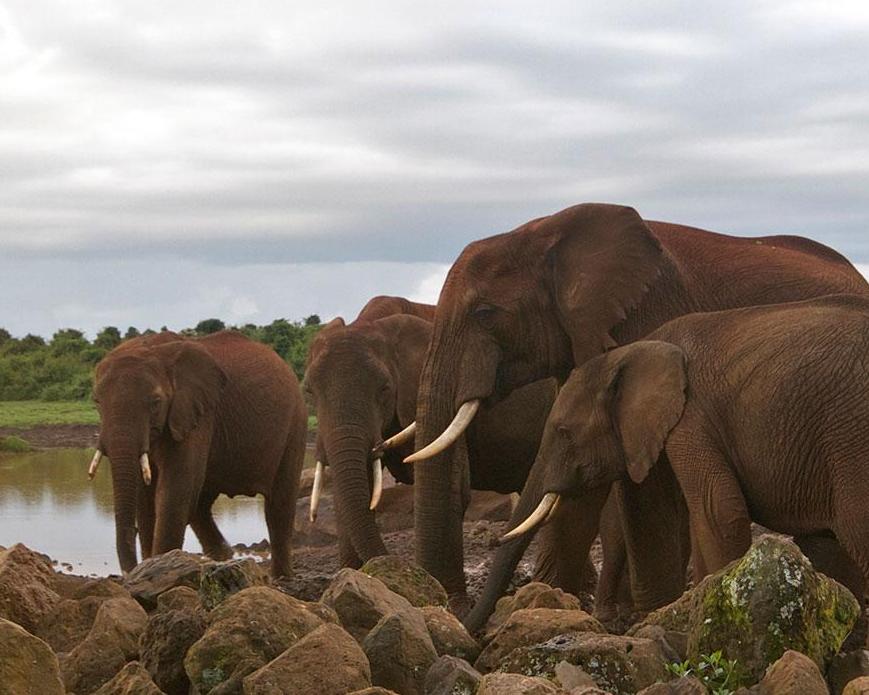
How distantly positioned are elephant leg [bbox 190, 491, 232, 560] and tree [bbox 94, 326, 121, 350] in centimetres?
3471

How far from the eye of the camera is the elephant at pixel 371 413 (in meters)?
10.4

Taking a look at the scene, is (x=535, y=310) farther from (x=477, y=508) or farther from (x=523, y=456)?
(x=477, y=508)

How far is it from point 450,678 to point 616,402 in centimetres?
238

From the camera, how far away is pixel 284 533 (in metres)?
14.7

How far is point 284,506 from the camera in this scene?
14914mm

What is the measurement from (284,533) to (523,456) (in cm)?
478

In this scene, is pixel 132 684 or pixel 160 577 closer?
pixel 132 684

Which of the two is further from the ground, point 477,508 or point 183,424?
point 183,424

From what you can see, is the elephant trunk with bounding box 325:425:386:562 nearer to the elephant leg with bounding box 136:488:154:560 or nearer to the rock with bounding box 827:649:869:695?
the elephant leg with bounding box 136:488:154:560

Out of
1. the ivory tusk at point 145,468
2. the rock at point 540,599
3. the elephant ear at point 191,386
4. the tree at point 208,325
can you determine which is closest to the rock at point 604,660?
the rock at point 540,599

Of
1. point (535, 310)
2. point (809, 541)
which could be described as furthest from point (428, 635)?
point (535, 310)

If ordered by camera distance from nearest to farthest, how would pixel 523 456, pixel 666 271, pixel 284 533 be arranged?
pixel 666 271 → pixel 523 456 → pixel 284 533

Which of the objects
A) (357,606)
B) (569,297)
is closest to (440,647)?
(357,606)

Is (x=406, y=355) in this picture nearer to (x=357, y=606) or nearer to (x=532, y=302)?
(x=532, y=302)
